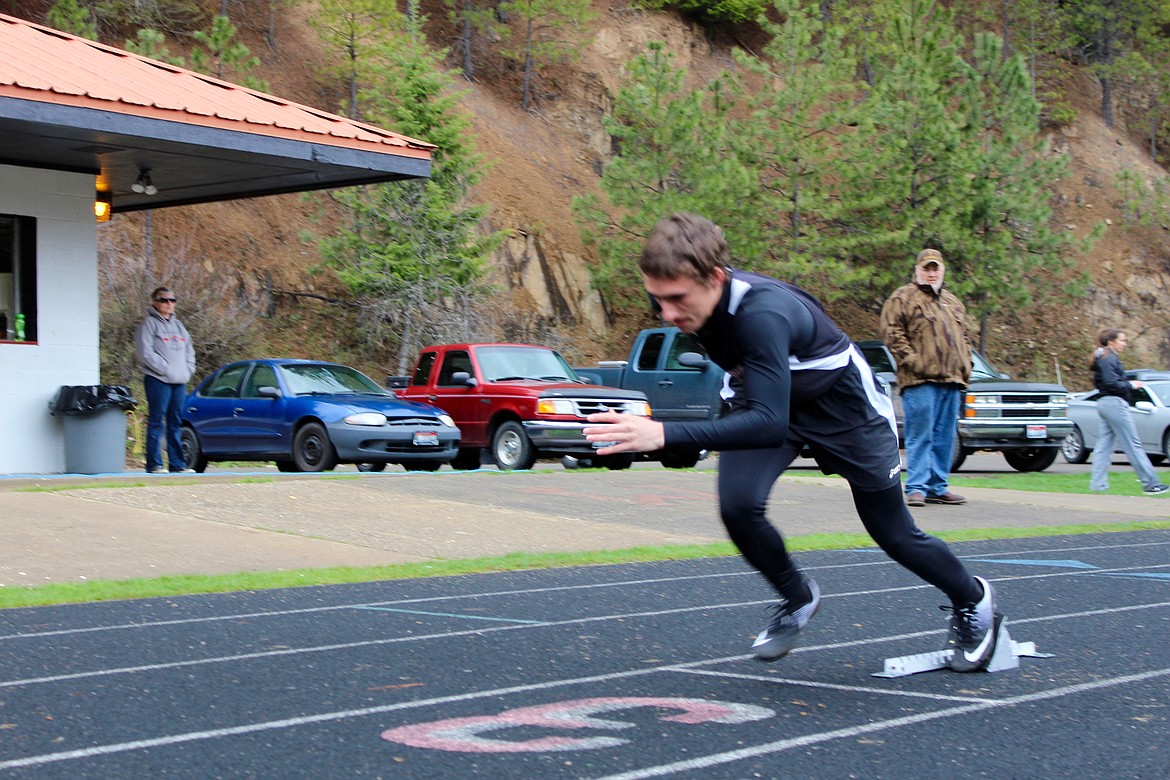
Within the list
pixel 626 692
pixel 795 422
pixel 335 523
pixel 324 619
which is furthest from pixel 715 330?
pixel 335 523

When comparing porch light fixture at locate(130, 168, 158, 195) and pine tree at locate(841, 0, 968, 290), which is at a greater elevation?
pine tree at locate(841, 0, 968, 290)

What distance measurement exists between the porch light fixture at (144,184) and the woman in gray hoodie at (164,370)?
175cm

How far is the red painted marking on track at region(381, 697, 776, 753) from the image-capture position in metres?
4.23

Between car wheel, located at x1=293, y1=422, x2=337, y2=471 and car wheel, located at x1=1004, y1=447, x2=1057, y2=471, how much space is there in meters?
9.78

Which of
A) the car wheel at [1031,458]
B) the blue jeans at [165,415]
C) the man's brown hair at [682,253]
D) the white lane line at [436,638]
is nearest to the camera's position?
the man's brown hair at [682,253]

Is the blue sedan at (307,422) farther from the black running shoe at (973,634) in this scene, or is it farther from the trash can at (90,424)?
the black running shoe at (973,634)

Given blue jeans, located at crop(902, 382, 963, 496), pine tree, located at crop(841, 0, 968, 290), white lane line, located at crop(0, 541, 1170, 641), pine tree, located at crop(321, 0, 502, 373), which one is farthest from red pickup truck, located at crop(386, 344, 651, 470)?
pine tree, located at crop(841, 0, 968, 290)

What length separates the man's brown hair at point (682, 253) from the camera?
447 cm

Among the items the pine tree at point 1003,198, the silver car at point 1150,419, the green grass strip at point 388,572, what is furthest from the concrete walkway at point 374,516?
the pine tree at point 1003,198

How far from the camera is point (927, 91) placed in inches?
1316

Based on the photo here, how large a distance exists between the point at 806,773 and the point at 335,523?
720cm

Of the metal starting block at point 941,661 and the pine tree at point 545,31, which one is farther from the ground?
the pine tree at point 545,31

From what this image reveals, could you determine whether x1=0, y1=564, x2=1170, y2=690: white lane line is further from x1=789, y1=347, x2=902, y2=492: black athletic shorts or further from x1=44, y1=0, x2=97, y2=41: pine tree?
x1=44, y1=0, x2=97, y2=41: pine tree

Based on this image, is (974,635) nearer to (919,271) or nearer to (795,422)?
(795,422)
